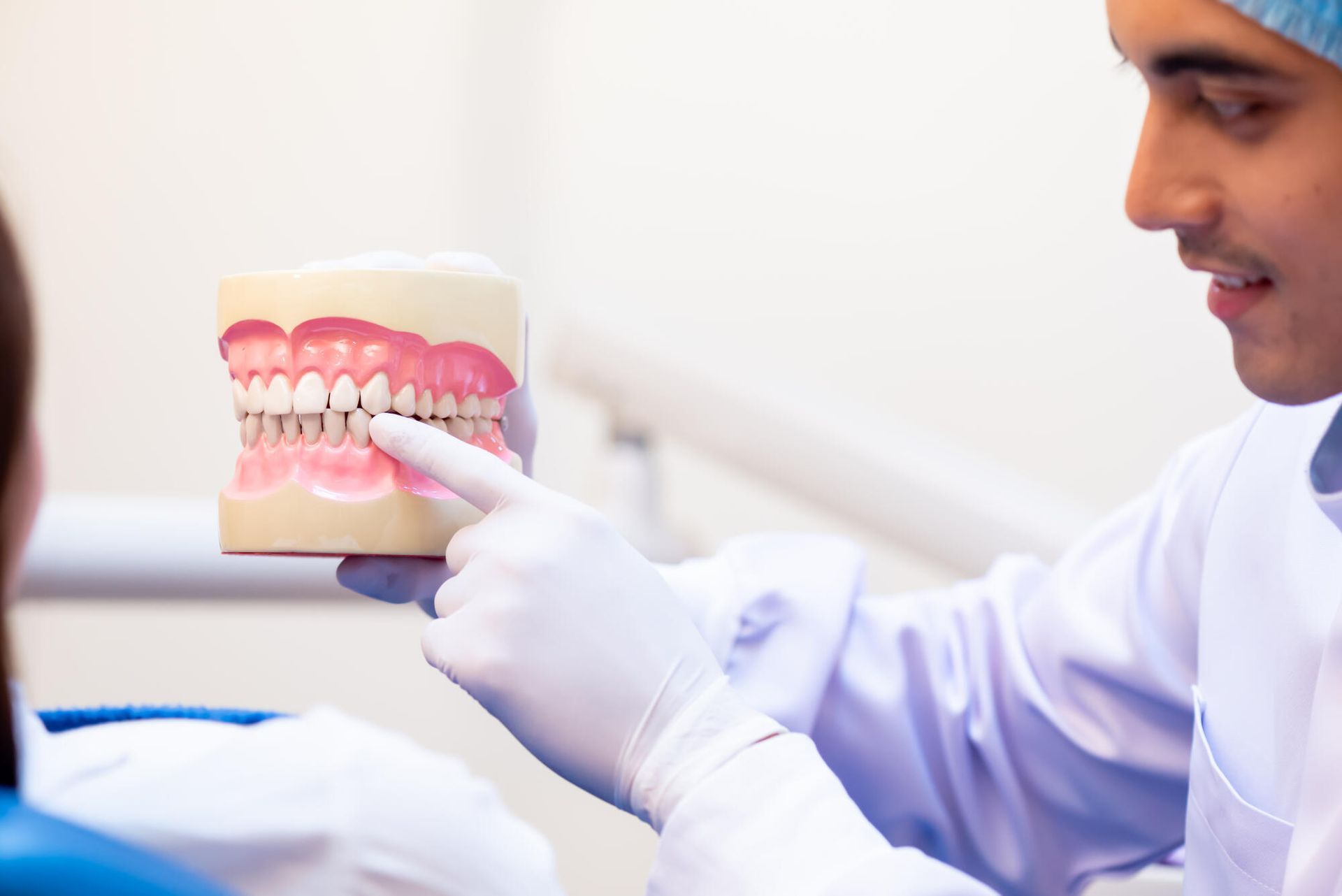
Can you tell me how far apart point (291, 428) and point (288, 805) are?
0.86ft

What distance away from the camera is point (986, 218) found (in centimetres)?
219

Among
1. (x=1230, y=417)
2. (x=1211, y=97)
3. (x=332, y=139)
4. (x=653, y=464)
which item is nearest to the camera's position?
(x=1211, y=97)

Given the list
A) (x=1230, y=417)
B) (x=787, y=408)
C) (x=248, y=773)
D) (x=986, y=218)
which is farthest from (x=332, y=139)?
(x=248, y=773)

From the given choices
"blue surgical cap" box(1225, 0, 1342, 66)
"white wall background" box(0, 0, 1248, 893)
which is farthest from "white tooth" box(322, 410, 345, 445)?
"white wall background" box(0, 0, 1248, 893)

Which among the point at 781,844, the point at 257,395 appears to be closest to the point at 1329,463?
the point at 781,844

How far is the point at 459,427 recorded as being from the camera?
0.76 m

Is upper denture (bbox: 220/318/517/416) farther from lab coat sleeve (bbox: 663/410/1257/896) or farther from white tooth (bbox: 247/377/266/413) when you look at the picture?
lab coat sleeve (bbox: 663/410/1257/896)

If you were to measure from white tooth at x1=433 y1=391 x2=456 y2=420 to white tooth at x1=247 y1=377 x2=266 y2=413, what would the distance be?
94mm

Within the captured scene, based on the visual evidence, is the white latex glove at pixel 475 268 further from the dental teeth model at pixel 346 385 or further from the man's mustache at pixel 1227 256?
the man's mustache at pixel 1227 256

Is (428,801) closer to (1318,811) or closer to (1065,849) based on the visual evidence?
(1318,811)

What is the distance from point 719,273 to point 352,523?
161 cm

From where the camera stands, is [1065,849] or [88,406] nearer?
[1065,849]

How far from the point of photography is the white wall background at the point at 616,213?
2164mm

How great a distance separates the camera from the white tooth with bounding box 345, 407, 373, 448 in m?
0.72
